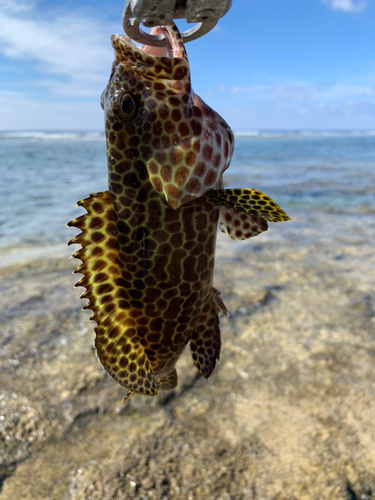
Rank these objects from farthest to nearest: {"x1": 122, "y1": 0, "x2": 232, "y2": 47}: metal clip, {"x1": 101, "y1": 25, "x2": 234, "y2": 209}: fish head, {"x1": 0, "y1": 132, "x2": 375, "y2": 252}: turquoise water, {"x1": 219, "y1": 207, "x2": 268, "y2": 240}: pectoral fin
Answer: {"x1": 0, "y1": 132, "x2": 375, "y2": 252}: turquoise water → {"x1": 219, "y1": 207, "x2": 268, "y2": 240}: pectoral fin → {"x1": 101, "y1": 25, "x2": 234, "y2": 209}: fish head → {"x1": 122, "y1": 0, "x2": 232, "y2": 47}: metal clip

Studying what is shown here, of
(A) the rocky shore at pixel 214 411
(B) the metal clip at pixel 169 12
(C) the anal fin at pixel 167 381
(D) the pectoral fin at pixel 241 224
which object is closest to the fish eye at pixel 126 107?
(B) the metal clip at pixel 169 12

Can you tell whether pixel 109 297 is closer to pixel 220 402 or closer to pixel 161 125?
pixel 161 125

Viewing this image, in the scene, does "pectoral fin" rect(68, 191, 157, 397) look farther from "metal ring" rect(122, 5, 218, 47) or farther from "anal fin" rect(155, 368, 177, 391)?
"metal ring" rect(122, 5, 218, 47)

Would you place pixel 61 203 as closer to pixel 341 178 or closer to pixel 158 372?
pixel 158 372

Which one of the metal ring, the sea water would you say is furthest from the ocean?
the metal ring

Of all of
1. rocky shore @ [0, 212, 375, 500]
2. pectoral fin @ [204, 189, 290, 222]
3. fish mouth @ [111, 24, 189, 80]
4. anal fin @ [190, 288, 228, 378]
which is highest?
fish mouth @ [111, 24, 189, 80]

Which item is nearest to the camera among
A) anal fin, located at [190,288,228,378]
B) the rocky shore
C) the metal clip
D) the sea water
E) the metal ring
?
the metal clip
